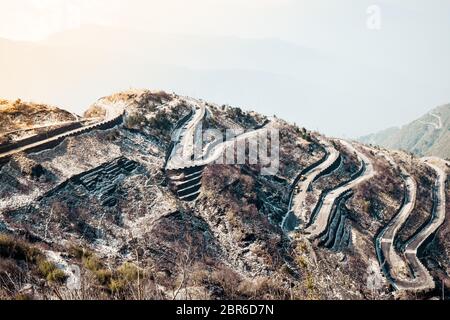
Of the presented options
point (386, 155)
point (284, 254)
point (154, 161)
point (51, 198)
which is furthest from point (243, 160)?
point (386, 155)

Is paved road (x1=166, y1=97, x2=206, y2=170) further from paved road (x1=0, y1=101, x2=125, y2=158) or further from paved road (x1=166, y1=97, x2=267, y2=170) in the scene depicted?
paved road (x1=0, y1=101, x2=125, y2=158)

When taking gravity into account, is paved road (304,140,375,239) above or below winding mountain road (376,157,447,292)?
above

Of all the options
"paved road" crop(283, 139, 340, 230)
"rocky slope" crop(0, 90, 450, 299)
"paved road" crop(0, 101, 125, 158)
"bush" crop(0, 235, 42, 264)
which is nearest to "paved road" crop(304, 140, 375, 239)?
"rocky slope" crop(0, 90, 450, 299)

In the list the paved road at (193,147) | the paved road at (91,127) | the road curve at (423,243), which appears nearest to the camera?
the paved road at (91,127)

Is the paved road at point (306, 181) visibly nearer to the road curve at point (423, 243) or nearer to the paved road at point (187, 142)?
the road curve at point (423, 243)

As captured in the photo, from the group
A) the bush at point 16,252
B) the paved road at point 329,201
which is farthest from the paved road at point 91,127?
the paved road at point 329,201
